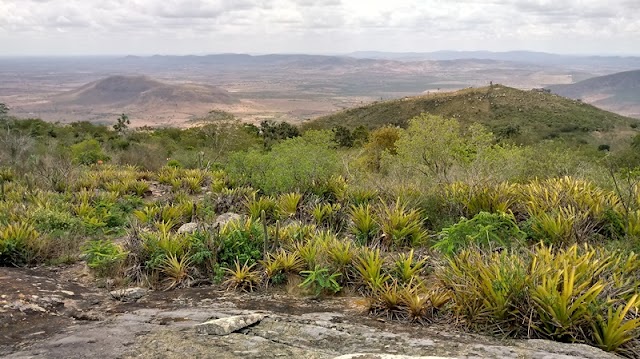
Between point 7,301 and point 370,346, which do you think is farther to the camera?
point 7,301

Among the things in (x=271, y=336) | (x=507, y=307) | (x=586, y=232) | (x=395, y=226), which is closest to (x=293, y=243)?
(x=395, y=226)

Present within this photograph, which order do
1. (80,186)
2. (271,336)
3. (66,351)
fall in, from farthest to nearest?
(80,186) → (271,336) → (66,351)

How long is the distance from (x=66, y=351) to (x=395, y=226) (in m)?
5.20

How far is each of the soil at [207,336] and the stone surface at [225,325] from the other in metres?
0.07

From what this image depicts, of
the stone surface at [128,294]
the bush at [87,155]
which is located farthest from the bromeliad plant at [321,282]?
the bush at [87,155]

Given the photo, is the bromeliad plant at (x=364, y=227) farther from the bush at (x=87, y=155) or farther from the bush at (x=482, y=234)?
the bush at (x=87, y=155)

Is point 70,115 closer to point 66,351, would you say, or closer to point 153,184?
point 153,184

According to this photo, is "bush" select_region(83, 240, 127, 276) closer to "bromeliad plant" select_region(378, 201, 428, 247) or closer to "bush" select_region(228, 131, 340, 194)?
"bromeliad plant" select_region(378, 201, 428, 247)

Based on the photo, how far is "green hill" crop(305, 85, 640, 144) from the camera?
65.2 meters

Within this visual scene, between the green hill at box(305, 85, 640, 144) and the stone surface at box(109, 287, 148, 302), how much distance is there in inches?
2398

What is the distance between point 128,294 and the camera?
6.30 meters

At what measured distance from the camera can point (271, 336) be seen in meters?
4.54

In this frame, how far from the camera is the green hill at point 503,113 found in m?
65.2

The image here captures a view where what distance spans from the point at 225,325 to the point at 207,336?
0.21m
